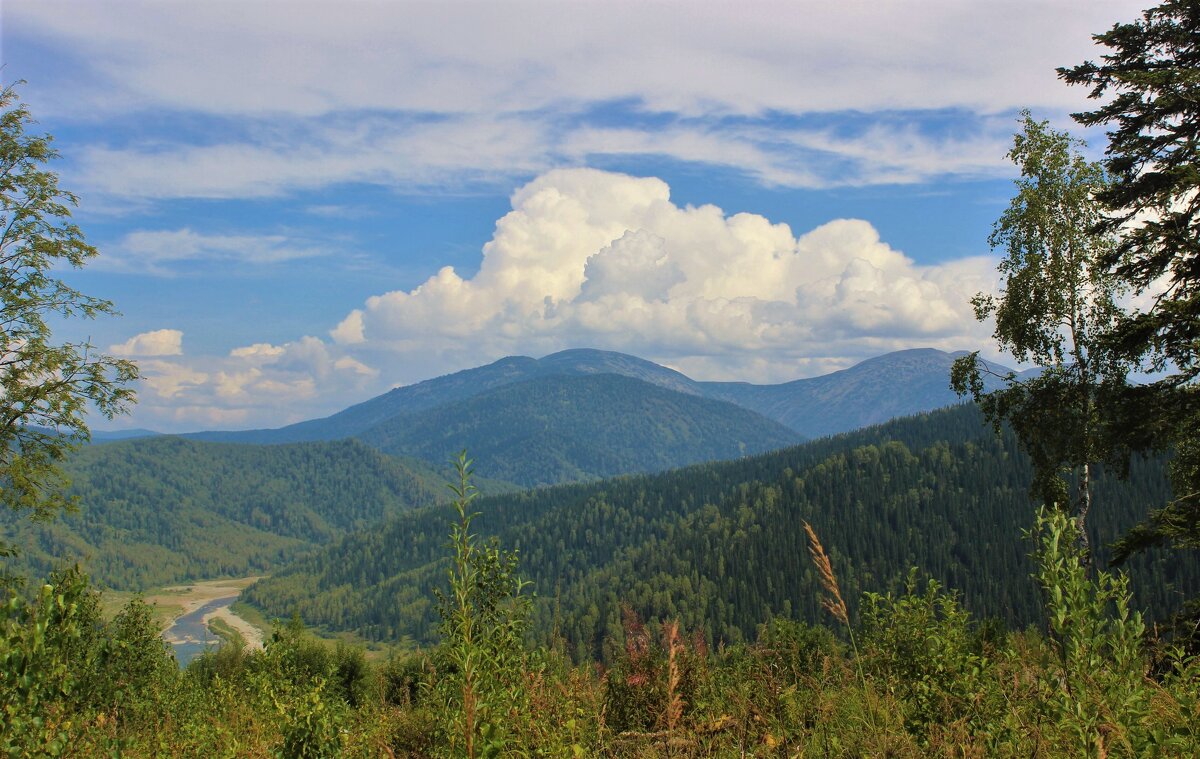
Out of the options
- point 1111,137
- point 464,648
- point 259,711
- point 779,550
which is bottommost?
point 779,550

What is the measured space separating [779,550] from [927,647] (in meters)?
198

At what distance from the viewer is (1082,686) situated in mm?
4934

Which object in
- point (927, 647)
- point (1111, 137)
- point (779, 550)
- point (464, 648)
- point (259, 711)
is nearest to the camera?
point (464, 648)

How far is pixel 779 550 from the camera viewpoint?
197500mm

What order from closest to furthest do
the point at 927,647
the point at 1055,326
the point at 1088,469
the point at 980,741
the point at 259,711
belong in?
the point at 980,741
the point at 927,647
the point at 259,711
the point at 1088,469
the point at 1055,326

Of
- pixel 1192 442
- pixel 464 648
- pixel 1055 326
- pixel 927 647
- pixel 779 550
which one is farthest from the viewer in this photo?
pixel 779 550

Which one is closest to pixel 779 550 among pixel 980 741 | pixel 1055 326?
pixel 1055 326

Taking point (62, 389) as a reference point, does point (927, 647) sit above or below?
below

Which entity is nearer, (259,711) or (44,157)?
(259,711)

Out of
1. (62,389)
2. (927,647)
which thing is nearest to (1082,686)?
(927,647)

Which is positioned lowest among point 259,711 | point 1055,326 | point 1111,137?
point 259,711

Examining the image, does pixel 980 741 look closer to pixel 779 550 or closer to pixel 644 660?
pixel 644 660

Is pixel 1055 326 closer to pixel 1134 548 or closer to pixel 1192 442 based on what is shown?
pixel 1192 442

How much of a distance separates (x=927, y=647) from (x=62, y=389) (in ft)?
71.3
